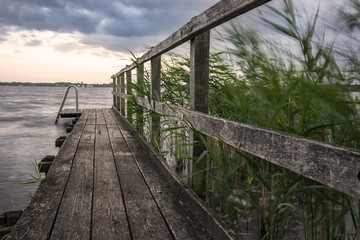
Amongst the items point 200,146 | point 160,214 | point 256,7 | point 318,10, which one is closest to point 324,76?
point 318,10

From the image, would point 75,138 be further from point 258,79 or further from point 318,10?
point 318,10

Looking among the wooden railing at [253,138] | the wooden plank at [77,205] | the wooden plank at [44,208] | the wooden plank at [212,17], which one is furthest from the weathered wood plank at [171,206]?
the wooden plank at [212,17]

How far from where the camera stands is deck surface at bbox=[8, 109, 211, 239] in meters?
1.56

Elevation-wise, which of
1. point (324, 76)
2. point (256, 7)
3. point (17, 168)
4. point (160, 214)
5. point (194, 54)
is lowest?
point (17, 168)

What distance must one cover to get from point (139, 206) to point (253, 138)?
101 centimetres

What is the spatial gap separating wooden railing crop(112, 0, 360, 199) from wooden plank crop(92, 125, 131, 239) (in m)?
0.55

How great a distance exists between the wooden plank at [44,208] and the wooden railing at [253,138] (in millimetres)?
918

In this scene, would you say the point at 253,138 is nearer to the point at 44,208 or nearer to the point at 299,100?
the point at 299,100

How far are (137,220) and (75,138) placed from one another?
2935 mm

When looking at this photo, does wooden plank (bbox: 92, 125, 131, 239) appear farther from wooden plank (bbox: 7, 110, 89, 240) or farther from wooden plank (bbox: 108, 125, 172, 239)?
wooden plank (bbox: 7, 110, 89, 240)

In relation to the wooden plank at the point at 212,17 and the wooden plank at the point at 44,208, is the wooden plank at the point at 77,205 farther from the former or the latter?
the wooden plank at the point at 212,17

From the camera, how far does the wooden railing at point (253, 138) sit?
0.76m

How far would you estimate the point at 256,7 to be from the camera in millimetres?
1219

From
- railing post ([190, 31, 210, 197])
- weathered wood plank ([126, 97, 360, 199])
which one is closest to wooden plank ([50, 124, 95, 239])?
railing post ([190, 31, 210, 197])
